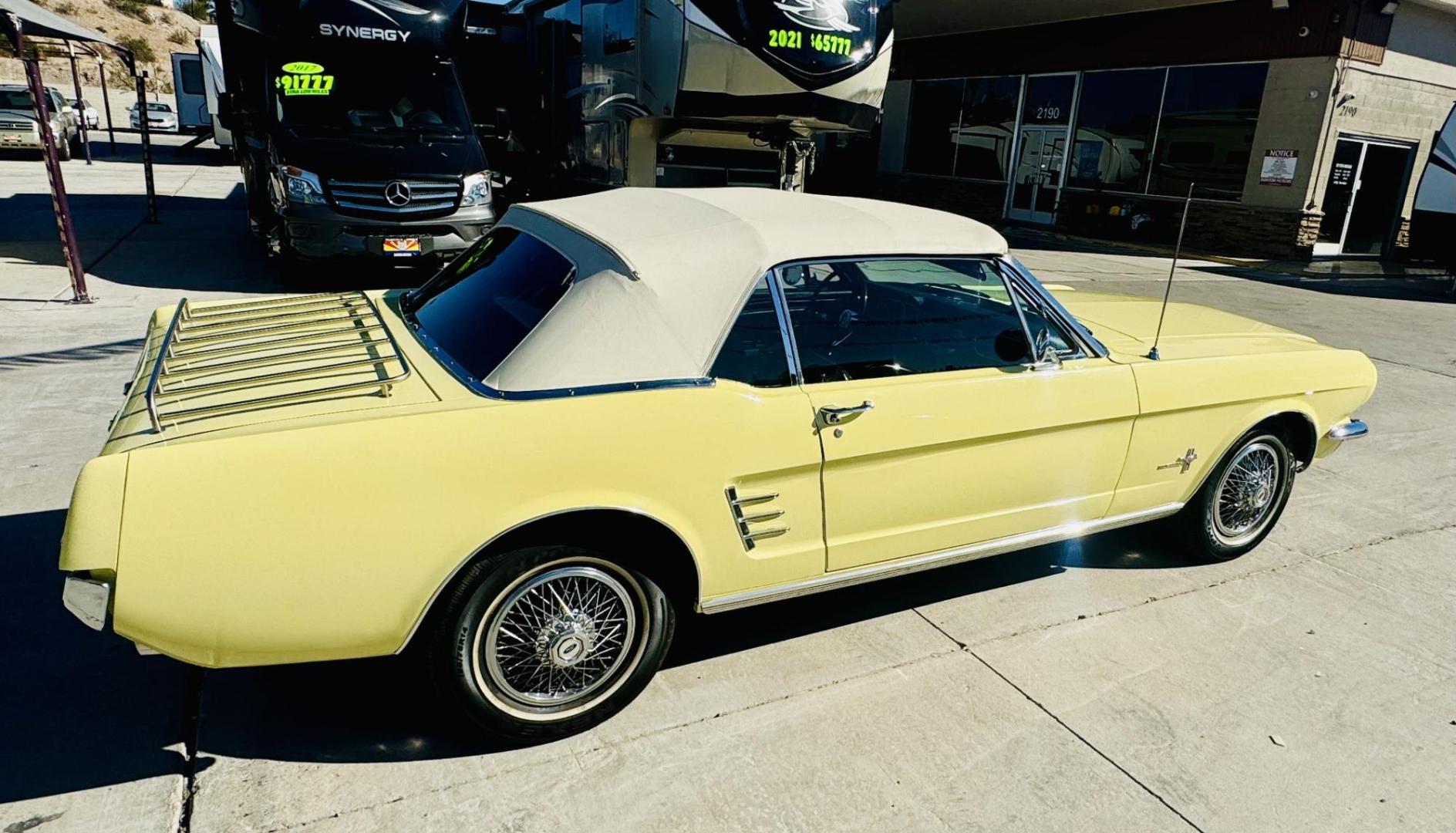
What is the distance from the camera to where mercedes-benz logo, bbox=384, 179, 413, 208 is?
840cm

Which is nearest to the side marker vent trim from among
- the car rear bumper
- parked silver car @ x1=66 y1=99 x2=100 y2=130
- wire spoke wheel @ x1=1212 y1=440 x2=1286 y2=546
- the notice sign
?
wire spoke wheel @ x1=1212 y1=440 x2=1286 y2=546

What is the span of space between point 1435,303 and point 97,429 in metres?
15.9

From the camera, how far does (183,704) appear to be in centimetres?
279

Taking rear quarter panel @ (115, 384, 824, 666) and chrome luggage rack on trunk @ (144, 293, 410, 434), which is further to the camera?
chrome luggage rack on trunk @ (144, 293, 410, 434)

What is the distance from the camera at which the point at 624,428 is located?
2.61m

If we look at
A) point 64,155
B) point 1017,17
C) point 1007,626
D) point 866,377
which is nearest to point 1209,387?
point 1007,626

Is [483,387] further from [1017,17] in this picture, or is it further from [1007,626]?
[1017,17]

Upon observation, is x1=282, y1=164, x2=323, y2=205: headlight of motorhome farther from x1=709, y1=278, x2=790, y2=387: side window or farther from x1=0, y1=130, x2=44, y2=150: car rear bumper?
x1=0, y1=130, x2=44, y2=150: car rear bumper

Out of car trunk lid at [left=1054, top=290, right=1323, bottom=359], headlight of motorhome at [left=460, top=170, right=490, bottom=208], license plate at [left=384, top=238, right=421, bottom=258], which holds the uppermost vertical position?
headlight of motorhome at [left=460, top=170, right=490, bottom=208]

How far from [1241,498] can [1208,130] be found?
16.2 m

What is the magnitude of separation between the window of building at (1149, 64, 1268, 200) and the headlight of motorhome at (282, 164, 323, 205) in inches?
631

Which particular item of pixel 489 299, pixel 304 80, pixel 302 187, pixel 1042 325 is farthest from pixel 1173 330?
pixel 304 80

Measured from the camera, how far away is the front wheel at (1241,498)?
4.00m

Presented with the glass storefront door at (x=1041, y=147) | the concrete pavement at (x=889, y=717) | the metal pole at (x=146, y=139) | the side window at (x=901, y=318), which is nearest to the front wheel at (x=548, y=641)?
the concrete pavement at (x=889, y=717)
